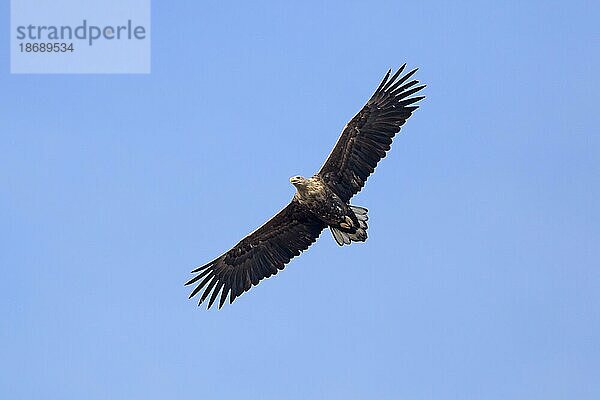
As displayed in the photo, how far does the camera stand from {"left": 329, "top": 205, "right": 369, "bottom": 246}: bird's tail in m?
29.8

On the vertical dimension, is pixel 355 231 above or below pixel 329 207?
below

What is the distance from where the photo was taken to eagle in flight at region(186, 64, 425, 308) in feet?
97.9

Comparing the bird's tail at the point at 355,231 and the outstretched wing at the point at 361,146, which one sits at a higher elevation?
the outstretched wing at the point at 361,146

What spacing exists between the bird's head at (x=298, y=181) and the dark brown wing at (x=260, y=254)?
0.67 m

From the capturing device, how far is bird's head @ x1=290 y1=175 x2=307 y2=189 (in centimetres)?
2984

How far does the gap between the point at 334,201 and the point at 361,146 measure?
1510 millimetres

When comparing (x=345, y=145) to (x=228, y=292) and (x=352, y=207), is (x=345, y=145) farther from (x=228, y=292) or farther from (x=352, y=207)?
(x=228, y=292)

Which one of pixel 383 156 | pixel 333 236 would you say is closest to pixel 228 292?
pixel 333 236

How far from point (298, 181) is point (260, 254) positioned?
2430 millimetres

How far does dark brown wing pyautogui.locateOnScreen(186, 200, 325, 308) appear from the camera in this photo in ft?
101

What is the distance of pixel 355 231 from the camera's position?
29.8 meters

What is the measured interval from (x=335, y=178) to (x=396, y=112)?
220 cm

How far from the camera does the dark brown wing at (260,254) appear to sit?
30797 mm

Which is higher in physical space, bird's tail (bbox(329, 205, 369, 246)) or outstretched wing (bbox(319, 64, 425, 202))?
outstretched wing (bbox(319, 64, 425, 202))
